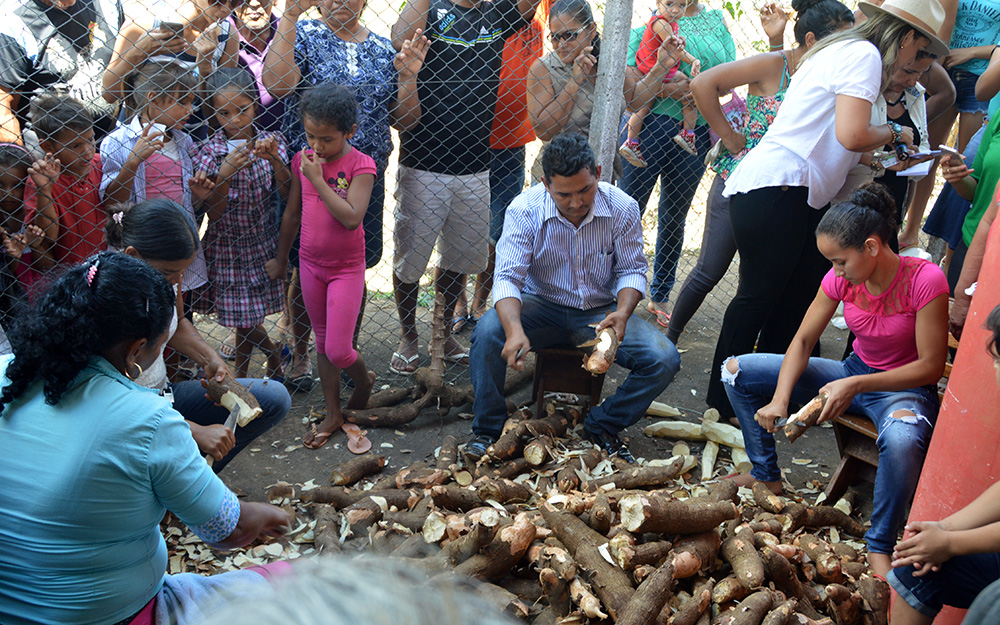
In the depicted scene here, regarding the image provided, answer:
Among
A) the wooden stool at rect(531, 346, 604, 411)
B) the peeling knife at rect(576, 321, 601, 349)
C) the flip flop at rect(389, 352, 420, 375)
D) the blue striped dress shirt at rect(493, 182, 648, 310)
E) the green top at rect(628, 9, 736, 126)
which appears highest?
the green top at rect(628, 9, 736, 126)

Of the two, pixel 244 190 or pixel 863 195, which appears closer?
pixel 863 195

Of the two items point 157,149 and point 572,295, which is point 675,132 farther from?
point 157,149

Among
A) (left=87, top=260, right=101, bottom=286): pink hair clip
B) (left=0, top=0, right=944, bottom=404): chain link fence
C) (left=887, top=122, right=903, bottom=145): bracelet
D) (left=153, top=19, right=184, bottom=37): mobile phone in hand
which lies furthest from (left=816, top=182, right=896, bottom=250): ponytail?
(left=153, top=19, right=184, bottom=37): mobile phone in hand

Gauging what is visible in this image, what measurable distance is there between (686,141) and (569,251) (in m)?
1.51

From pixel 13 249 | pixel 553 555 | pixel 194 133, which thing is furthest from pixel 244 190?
pixel 553 555

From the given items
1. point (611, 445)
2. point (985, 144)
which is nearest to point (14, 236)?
point (611, 445)

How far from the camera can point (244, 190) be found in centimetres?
367

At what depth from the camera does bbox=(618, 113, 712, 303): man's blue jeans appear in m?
4.88

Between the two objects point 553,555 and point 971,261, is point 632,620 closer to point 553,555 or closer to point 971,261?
point 553,555

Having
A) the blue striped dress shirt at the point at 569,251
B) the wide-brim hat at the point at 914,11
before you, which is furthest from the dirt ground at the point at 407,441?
the wide-brim hat at the point at 914,11

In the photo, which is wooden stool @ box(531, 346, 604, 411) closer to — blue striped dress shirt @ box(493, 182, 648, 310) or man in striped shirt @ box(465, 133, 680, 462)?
man in striped shirt @ box(465, 133, 680, 462)

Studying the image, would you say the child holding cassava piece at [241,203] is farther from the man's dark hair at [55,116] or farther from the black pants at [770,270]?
the black pants at [770,270]

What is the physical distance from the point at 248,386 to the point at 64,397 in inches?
52.9

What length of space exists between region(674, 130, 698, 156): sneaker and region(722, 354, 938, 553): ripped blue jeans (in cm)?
177
